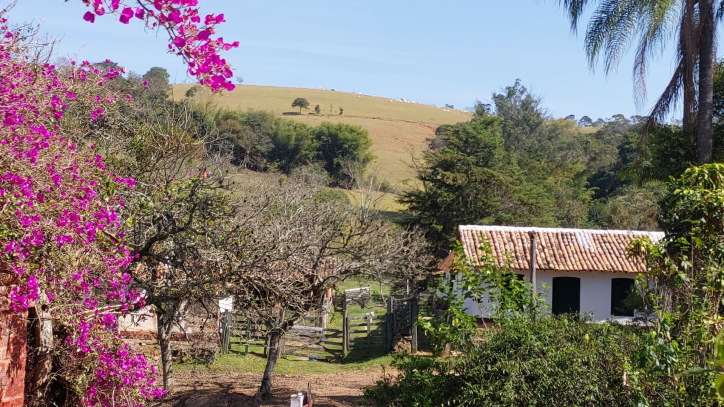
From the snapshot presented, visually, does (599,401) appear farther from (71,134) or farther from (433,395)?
(71,134)

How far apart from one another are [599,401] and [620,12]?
38.8 feet

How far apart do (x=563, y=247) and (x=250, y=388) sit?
12.2 m

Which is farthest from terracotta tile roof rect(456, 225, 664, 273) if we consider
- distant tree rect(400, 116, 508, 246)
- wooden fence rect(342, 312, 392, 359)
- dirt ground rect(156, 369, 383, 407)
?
distant tree rect(400, 116, 508, 246)

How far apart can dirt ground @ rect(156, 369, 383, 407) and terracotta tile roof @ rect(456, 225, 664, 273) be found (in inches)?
243

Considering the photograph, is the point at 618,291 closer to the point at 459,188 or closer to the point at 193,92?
the point at 459,188

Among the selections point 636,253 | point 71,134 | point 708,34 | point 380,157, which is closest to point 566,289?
point 708,34

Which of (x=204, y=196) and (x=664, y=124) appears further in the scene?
(x=664, y=124)

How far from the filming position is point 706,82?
15.4 metres

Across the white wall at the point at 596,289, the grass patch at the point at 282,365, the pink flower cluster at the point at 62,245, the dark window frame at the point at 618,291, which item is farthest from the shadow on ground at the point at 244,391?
the dark window frame at the point at 618,291

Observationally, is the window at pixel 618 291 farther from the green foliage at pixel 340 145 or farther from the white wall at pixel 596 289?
the green foliage at pixel 340 145

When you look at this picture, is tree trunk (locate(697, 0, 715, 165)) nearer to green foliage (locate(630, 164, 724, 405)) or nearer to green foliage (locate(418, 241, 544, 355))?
green foliage (locate(630, 164, 724, 405))

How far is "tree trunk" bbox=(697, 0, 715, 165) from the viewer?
15.1 meters

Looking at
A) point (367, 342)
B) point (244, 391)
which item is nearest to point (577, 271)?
point (367, 342)

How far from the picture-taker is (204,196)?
7918mm
